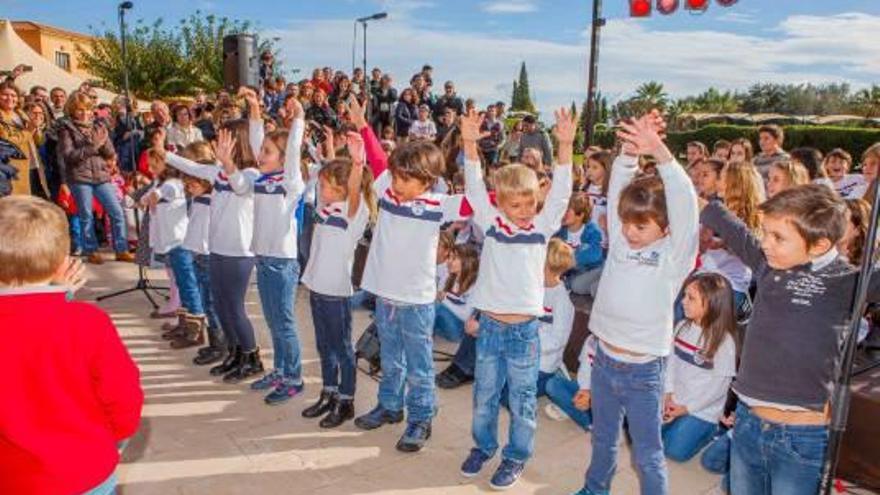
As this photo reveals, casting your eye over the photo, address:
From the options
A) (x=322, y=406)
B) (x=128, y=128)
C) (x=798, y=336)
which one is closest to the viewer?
(x=798, y=336)

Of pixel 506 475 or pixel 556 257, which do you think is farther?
pixel 556 257

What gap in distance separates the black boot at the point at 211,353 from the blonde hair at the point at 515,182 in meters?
2.89

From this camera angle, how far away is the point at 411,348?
3748 mm

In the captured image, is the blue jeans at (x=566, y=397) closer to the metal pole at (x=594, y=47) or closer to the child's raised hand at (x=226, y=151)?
the child's raised hand at (x=226, y=151)

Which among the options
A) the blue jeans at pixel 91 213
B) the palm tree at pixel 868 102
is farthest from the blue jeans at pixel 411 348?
the palm tree at pixel 868 102

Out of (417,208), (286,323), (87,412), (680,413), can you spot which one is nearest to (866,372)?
(680,413)

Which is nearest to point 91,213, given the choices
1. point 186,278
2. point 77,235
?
point 77,235

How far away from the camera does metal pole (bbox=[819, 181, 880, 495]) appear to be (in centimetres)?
181

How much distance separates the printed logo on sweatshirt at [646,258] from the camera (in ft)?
9.29

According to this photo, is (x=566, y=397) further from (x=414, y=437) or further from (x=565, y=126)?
(x=565, y=126)

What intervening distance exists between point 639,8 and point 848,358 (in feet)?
27.2

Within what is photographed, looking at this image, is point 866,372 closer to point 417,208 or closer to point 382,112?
point 417,208

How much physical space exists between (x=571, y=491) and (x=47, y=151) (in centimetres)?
847

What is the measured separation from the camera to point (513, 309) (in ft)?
10.7
